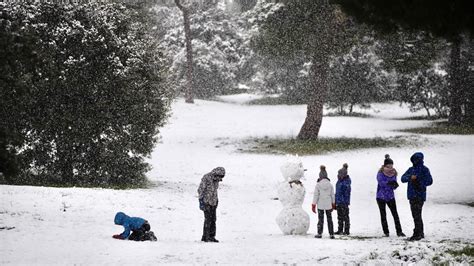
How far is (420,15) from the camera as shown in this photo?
6.70 m

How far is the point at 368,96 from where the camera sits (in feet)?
132

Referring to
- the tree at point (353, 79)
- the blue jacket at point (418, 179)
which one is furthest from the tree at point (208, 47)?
the blue jacket at point (418, 179)

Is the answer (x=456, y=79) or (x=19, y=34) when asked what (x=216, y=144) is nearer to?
(x=456, y=79)

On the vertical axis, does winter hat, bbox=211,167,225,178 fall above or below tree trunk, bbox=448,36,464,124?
below

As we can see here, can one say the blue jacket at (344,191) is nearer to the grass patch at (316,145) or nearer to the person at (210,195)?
the person at (210,195)

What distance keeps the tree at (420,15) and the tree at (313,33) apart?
16277 mm

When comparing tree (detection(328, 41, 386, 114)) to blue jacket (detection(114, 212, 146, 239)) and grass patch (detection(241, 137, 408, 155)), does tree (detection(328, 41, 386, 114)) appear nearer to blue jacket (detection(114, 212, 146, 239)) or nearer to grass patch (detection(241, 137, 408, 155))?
grass patch (detection(241, 137, 408, 155))

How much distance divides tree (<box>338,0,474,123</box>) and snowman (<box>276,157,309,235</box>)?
4.34 meters

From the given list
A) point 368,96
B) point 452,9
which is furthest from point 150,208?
point 368,96

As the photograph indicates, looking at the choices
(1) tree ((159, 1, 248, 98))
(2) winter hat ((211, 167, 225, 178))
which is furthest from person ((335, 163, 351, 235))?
(1) tree ((159, 1, 248, 98))

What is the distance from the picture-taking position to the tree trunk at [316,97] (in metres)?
25.8

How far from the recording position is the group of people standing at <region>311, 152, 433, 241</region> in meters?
10.2

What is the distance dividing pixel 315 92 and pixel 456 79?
990cm

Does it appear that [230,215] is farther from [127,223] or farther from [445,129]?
[445,129]
